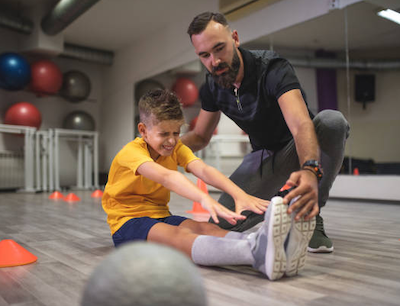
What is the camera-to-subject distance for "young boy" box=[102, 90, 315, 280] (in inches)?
38.4

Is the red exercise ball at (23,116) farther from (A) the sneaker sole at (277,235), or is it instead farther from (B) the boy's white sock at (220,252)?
(A) the sneaker sole at (277,235)

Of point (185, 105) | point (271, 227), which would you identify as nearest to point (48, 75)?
point (185, 105)

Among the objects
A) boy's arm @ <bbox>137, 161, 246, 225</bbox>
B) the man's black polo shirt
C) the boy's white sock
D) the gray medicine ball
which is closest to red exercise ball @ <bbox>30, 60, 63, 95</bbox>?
the man's black polo shirt

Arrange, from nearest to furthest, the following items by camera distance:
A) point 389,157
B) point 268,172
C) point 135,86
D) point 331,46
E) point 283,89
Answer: point 283,89 → point 268,172 → point 389,157 → point 331,46 → point 135,86

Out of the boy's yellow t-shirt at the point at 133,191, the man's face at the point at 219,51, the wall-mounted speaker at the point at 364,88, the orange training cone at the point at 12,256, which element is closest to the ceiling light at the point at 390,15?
the wall-mounted speaker at the point at 364,88

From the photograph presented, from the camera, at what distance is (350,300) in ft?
2.85

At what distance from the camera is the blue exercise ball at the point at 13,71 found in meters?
5.12

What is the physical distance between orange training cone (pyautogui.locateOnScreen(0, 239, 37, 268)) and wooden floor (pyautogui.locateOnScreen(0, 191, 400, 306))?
3 cm

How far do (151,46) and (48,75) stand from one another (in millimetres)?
1719

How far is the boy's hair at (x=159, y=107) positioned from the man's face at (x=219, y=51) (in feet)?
0.77

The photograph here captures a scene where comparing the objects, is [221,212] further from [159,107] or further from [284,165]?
[284,165]

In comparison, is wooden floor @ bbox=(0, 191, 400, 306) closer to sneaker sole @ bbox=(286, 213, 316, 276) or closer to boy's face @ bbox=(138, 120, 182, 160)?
sneaker sole @ bbox=(286, 213, 316, 276)

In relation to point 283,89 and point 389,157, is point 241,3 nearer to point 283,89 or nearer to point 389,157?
point 389,157

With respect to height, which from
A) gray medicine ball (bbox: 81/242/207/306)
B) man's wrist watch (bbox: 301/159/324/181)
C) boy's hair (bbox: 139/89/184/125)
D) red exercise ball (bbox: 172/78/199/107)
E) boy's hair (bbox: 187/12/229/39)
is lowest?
gray medicine ball (bbox: 81/242/207/306)
